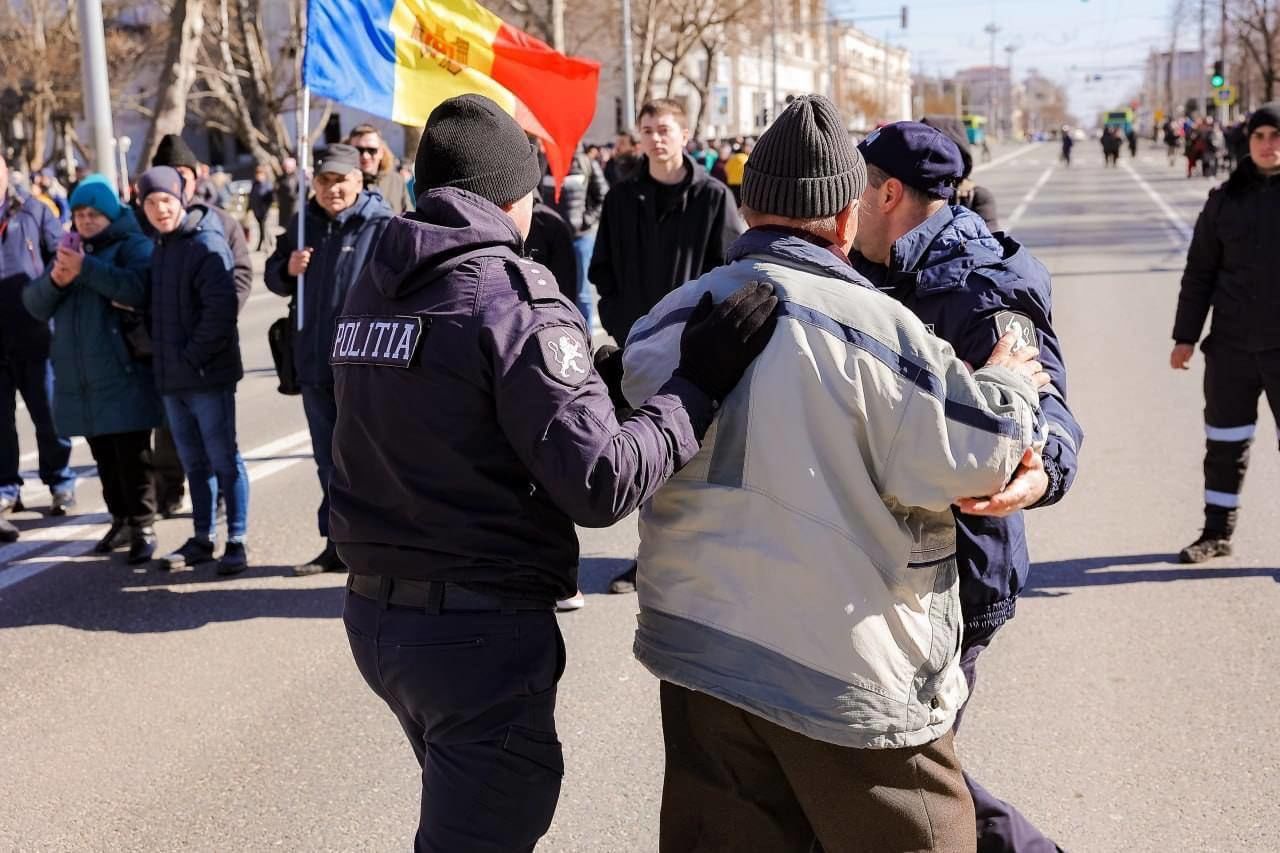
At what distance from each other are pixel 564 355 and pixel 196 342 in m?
4.40

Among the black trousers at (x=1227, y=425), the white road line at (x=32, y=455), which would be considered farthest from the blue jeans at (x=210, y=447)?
the black trousers at (x=1227, y=425)

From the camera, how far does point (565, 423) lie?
254cm

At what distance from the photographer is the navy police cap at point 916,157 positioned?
3172 mm

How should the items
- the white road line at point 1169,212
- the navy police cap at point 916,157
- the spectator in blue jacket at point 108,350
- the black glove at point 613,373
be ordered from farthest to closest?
1. the white road line at point 1169,212
2. the spectator in blue jacket at point 108,350
3. the navy police cap at point 916,157
4. the black glove at point 613,373

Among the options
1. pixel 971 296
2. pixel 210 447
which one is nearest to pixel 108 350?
pixel 210 447

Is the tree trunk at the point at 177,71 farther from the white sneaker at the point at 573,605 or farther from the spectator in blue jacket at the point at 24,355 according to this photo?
the white sneaker at the point at 573,605

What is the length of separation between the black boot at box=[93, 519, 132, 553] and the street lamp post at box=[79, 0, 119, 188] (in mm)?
5154

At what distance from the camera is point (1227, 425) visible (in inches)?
251

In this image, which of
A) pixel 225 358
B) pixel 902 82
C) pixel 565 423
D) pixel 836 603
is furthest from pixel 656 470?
pixel 902 82

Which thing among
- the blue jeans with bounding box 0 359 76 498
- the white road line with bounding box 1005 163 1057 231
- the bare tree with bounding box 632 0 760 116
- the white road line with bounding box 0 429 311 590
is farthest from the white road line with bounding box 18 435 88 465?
the bare tree with bounding box 632 0 760 116

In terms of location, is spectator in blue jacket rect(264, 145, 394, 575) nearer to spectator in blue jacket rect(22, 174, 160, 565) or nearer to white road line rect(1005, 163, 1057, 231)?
spectator in blue jacket rect(22, 174, 160, 565)

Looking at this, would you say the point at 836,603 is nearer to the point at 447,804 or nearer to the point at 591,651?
the point at 447,804

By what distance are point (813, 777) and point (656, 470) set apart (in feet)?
2.03

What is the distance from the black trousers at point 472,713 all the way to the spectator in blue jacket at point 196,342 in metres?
4.17
